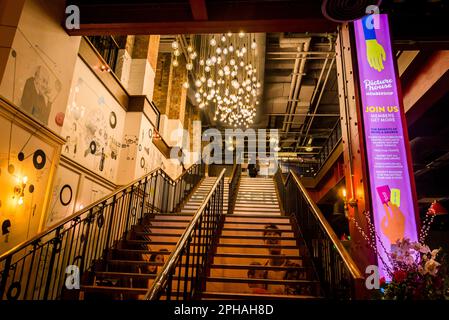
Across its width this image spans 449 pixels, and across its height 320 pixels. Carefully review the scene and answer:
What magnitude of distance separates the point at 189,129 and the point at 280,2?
11030 mm

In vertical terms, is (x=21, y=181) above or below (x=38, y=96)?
below

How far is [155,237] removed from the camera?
19.2ft

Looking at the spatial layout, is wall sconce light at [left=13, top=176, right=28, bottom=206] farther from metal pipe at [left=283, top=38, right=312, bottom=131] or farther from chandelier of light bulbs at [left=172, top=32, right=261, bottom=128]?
metal pipe at [left=283, top=38, right=312, bottom=131]

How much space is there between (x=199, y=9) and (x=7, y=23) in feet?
8.56

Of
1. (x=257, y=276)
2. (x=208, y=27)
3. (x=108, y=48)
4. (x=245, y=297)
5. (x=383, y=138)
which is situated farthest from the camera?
(x=108, y=48)

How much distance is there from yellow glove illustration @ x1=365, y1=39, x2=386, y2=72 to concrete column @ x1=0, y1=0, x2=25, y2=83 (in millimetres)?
4413

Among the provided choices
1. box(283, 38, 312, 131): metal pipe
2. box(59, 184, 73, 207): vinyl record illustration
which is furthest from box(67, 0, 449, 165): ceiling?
box(283, 38, 312, 131): metal pipe

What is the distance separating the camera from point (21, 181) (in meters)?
3.98

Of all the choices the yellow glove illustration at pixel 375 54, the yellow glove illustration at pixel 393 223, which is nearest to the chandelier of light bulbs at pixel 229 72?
the yellow glove illustration at pixel 375 54

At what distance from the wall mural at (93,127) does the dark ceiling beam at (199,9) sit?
7.65ft

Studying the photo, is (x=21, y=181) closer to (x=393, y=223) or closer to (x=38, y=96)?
(x=38, y=96)

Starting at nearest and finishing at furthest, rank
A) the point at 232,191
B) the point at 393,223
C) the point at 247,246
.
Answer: the point at 393,223 < the point at 247,246 < the point at 232,191

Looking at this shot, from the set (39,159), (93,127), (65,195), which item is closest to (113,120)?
(93,127)

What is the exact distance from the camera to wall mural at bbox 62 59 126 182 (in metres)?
5.53
